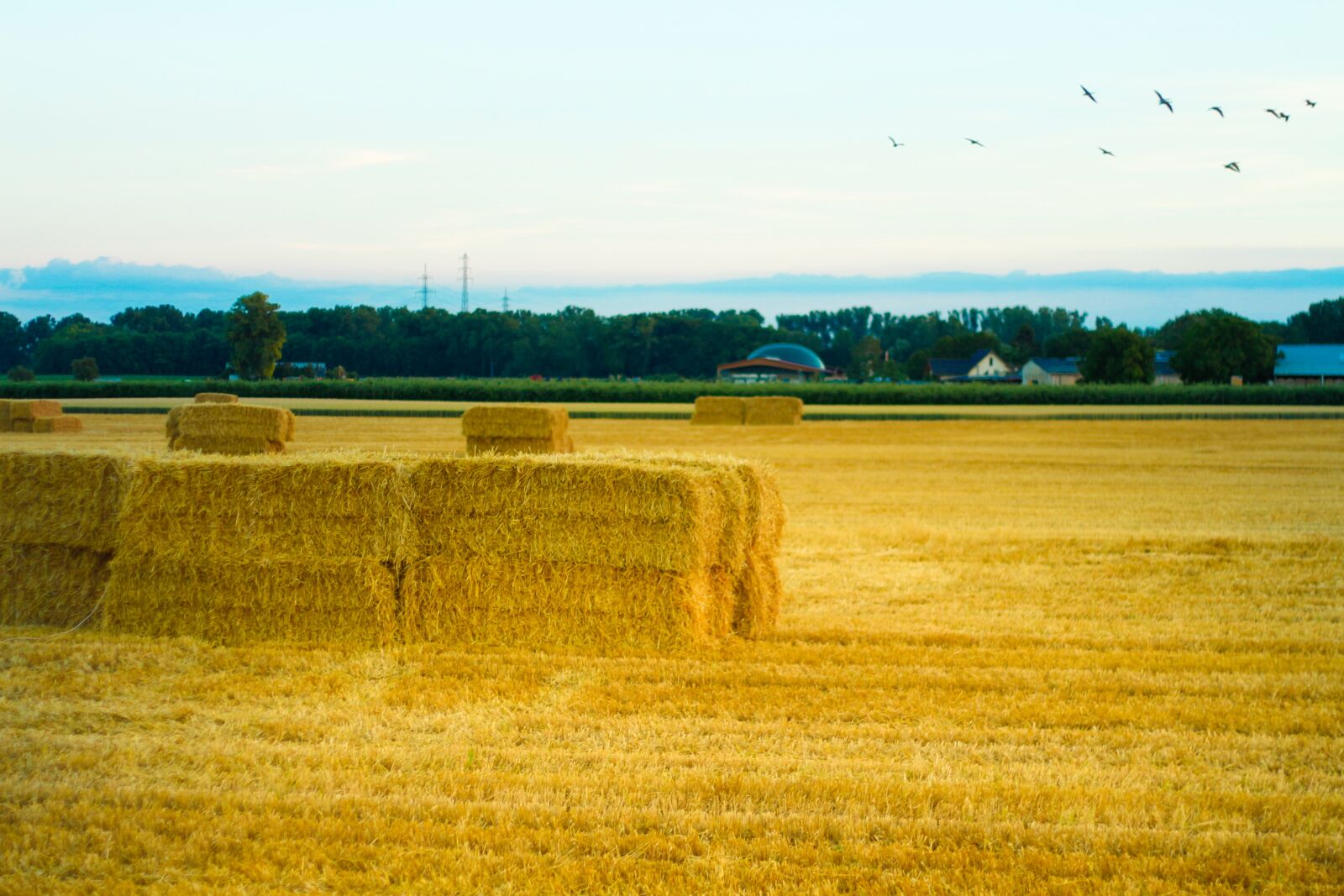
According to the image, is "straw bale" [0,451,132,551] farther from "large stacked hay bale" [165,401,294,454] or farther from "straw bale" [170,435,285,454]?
"large stacked hay bale" [165,401,294,454]

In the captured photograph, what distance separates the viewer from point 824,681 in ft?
28.1

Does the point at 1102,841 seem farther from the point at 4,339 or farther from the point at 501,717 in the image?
the point at 4,339

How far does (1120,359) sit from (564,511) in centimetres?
9031

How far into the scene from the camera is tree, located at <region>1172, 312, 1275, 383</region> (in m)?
93.4

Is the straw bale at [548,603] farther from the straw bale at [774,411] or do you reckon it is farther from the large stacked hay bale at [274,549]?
the straw bale at [774,411]

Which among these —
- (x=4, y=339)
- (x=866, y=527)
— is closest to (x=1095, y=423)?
(x=866, y=527)

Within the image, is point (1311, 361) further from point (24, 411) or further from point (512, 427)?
point (24, 411)

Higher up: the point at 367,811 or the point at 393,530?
the point at 393,530

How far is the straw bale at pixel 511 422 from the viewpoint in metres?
28.0

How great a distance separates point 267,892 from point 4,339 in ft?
368

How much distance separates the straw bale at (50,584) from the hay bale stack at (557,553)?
110 inches

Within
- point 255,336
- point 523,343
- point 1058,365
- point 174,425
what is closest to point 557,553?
point 174,425

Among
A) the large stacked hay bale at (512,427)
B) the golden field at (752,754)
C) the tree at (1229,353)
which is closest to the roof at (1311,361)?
the tree at (1229,353)

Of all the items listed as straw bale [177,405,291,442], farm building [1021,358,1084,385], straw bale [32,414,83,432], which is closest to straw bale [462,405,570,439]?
straw bale [177,405,291,442]
